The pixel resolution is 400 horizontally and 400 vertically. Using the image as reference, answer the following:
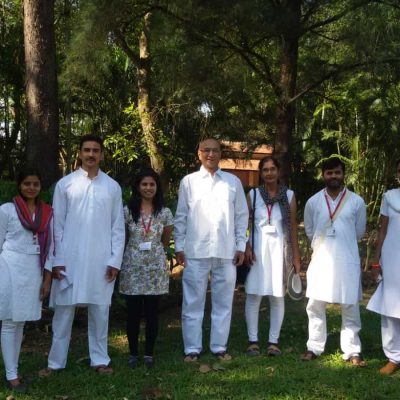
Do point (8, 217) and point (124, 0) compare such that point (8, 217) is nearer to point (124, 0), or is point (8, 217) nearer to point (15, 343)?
point (15, 343)

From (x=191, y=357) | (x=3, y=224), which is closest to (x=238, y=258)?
(x=191, y=357)

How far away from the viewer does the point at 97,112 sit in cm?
1733

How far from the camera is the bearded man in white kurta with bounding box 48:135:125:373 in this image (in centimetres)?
457

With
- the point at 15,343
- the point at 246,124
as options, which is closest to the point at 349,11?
the point at 246,124

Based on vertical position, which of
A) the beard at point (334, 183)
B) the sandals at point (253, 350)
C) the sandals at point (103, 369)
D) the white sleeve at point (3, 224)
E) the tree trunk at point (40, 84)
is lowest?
the sandals at point (103, 369)

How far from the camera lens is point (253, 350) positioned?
5195 millimetres

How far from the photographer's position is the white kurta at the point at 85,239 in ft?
15.0

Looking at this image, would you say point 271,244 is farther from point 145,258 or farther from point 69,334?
point 69,334

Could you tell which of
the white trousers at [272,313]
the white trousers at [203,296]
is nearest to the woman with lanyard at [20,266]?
the white trousers at [203,296]

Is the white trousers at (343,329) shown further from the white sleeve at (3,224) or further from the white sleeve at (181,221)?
the white sleeve at (3,224)

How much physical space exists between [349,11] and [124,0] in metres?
3.05

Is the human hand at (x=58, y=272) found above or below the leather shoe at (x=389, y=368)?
above

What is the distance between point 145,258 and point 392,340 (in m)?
2.18

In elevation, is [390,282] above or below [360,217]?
below
